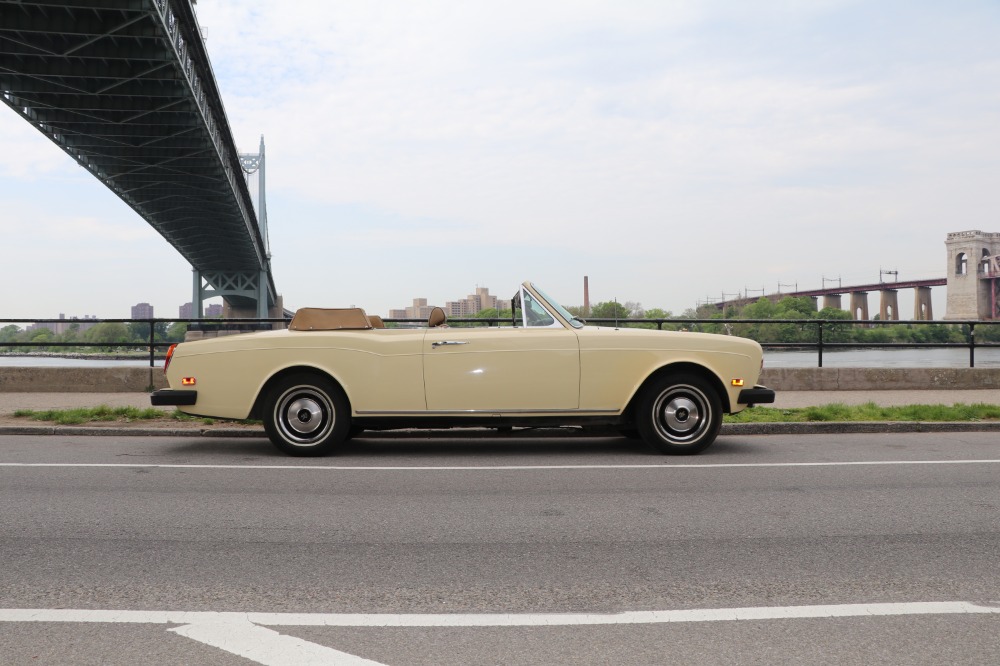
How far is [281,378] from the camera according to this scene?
24.6ft

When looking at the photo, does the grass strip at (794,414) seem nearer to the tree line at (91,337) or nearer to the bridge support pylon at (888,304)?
the tree line at (91,337)

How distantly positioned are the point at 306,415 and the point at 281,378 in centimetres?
40

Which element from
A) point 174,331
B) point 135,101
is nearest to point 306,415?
point 174,331

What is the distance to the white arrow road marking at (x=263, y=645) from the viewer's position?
287cm

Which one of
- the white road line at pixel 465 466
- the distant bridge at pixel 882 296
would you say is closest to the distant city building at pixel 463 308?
the white road line at pixel 465 466

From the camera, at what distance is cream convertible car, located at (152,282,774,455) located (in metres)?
7.37

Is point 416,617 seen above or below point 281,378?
below

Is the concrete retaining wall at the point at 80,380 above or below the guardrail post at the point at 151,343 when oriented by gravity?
below

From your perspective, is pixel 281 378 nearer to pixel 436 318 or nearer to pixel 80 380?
pixel 436 318

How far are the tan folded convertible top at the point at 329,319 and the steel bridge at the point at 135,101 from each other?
33835mm

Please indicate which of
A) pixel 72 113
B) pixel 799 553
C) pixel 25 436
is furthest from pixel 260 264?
pixel 799 553

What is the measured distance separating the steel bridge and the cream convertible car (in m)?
34.1

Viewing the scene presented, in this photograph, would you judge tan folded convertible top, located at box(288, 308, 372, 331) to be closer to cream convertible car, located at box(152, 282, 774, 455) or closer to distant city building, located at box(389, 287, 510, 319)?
cream convertible car, located at box(152, 282, 774, 455)

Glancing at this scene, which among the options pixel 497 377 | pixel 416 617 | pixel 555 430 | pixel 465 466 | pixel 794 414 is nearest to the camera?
pixel 416 617
